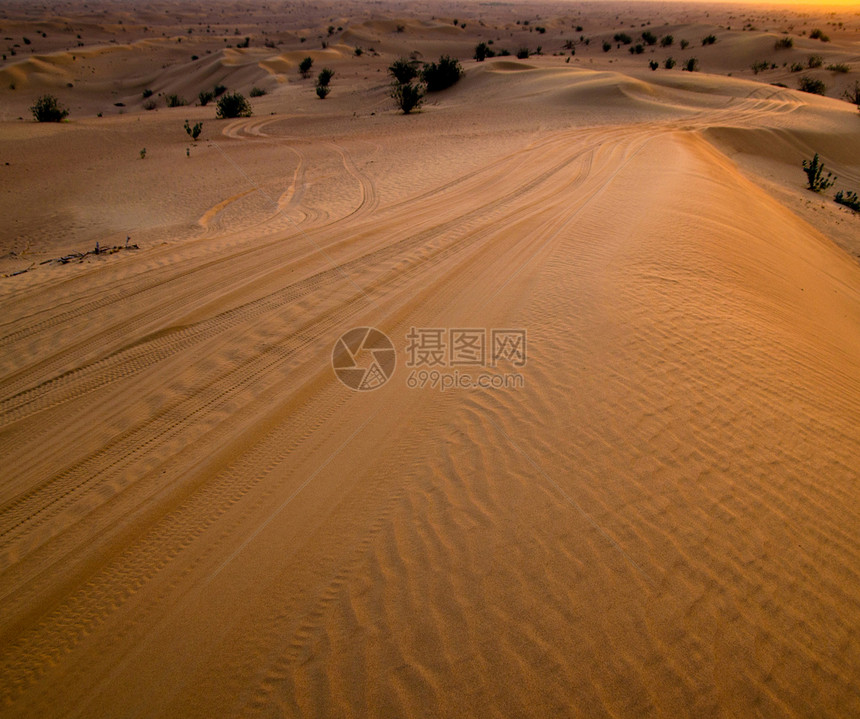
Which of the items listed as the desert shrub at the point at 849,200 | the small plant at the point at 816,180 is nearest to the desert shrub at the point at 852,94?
the small plant at the point at 816,180

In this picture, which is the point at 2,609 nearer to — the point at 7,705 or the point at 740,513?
the point at 7,705

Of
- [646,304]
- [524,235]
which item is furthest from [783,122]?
[646,304]

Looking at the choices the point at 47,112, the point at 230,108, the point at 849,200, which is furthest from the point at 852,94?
the point at 47,112

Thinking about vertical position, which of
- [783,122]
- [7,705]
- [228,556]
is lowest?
[7,705]

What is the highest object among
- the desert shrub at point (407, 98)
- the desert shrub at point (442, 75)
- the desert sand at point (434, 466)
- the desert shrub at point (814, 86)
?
the desert shrub at point (814, 86)

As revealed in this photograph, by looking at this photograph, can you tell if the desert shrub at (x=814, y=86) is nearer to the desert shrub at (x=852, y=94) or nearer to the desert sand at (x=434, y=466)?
the desert shrub at (x=852, y=94)

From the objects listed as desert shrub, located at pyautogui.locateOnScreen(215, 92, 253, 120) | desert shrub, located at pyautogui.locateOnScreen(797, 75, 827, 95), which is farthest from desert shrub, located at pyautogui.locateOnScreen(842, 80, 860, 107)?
desert shrub, located at pyautogui.locateOnScreen(215, 92, 253, 120)

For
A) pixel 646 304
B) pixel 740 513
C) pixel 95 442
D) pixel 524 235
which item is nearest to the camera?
pixel 740 513

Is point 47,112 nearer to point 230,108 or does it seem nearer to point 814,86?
point 230,108
